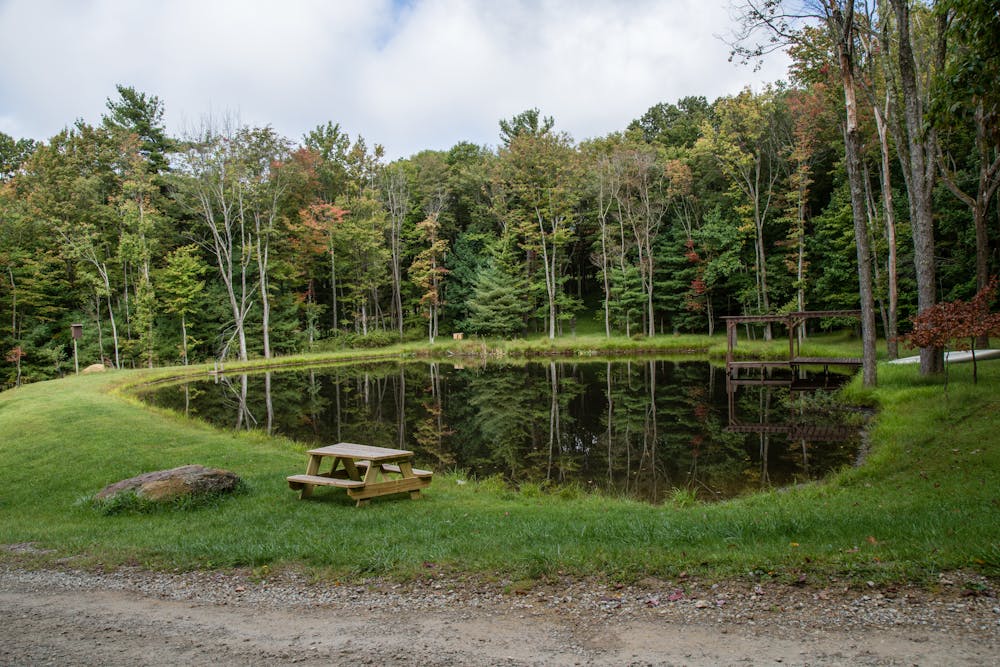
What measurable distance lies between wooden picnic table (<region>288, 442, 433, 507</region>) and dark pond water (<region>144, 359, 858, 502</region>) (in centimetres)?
294

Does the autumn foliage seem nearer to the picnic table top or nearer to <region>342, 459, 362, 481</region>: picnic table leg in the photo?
the picnic table top

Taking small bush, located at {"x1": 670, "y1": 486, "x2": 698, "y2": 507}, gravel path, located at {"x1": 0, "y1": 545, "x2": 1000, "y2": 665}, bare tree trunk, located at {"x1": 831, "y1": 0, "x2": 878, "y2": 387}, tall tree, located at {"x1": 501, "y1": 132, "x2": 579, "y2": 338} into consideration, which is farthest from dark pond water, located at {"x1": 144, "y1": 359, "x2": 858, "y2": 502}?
tall tree, located at {"x1": 501, "y1": 132, "x2": 579, "y2": 338}

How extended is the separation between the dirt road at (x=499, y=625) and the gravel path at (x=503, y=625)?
0.05 ft

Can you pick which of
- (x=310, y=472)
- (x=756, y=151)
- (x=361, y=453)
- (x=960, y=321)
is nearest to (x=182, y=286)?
(x=310, y=472)

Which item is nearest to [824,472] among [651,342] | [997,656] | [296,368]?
[997,656]

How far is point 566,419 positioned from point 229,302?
101 ft

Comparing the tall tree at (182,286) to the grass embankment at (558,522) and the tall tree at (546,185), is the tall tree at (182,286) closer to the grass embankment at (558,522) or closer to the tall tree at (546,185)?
the tall tree at (546,185)

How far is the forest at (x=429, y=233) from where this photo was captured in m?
32.6

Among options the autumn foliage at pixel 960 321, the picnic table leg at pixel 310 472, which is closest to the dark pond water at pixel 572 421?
the autumn foliage at pixel 960 321

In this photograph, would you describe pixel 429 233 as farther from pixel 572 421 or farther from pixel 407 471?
pixel 407 471

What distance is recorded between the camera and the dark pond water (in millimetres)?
11562

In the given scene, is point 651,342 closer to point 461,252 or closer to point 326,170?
point 461,252

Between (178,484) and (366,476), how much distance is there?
2.71 meters

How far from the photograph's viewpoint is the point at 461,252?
49.0m
